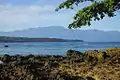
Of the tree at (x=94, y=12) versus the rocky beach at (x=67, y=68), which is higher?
the tree at (x=94, y=12)

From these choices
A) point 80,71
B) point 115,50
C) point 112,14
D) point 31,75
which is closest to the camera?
point 31,75

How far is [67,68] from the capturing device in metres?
21.0

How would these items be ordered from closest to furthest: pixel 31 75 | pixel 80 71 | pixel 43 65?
pixel 31 75 < pixel 80 71 < pixel 43 65

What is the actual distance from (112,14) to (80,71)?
15.1 ft

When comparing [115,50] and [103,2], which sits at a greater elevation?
[103,2]

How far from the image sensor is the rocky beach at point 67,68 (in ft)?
61.4

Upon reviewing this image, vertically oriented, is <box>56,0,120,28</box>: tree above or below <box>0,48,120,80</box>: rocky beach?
above

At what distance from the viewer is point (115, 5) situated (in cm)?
2277

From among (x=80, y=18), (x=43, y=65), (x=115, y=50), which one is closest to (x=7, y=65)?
(x=43, y=65)

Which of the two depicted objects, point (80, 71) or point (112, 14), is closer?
point (80, 71)

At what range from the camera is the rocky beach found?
18.7 m

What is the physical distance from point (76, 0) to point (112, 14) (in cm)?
214

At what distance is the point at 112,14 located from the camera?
2348cm

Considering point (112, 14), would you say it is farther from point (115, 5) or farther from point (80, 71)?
point (80, 71)
